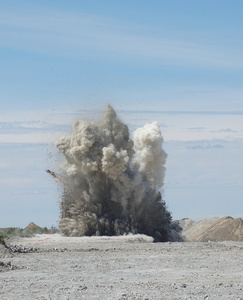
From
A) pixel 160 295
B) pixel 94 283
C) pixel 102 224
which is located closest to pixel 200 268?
pixel 94 283

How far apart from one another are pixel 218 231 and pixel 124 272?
3000cm

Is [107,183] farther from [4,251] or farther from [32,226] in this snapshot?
[32,226]

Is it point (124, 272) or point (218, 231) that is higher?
point (218, 231)

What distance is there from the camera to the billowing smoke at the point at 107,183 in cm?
4205

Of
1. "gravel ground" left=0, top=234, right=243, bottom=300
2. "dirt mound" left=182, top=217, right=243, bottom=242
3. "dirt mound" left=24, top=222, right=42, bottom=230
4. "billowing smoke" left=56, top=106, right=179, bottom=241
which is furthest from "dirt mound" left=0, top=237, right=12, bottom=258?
"dirt mound" left=24, top=222, right=42, bottom=230

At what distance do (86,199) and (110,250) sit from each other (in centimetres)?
1050

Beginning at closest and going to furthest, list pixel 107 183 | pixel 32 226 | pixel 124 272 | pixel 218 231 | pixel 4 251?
pixel 124 272
pixel 4 251
pixel 107 183
pixel 218 231
pixel 32 226

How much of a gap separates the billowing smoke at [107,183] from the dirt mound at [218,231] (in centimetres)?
637

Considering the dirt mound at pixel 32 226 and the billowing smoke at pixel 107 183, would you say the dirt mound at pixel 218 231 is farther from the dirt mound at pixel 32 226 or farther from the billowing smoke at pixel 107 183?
the dirt mound at pixel 32 226

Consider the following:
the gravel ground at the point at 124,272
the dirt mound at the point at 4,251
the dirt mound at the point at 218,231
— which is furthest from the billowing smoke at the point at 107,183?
the dirt mound at the point at 4,251

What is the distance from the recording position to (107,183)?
142ft

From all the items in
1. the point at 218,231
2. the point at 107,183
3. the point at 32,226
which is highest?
the point at 107,183

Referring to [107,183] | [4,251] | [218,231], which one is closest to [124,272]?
[4,251]

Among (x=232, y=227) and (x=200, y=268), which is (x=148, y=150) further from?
(x=200, y=268)
